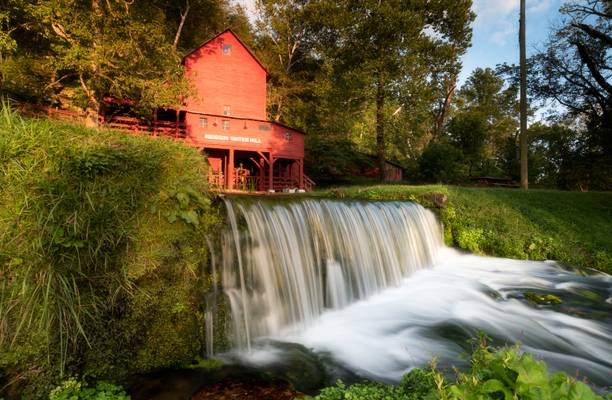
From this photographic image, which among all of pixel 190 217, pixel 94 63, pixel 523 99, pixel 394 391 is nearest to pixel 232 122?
pixel 94 63

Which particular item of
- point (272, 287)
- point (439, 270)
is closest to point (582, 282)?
point (439, 270)

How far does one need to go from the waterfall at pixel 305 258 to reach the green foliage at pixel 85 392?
160 cm

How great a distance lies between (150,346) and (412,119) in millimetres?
28076

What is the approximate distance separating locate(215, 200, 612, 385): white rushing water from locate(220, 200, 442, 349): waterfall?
0.02 m

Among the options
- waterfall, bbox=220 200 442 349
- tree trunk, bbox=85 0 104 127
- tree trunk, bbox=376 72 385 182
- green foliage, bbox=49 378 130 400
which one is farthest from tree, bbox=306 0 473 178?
green foliage, bbox=49 378 130 400

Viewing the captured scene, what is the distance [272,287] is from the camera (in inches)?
210

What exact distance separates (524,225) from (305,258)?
9.86 meters

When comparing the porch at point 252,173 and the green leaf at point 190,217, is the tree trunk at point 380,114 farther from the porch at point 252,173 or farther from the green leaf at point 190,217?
the green leaf at point 190,217

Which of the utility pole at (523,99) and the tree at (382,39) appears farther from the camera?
the tree at (382,39)

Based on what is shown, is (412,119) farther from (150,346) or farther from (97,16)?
(150,346)

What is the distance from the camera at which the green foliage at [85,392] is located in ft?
9.36

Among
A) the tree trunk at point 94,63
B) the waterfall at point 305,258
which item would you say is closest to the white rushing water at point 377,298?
the waterfall at point 305,258

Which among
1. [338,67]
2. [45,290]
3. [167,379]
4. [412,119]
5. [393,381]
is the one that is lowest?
[393,381]

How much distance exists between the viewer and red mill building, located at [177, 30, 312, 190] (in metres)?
19.4
